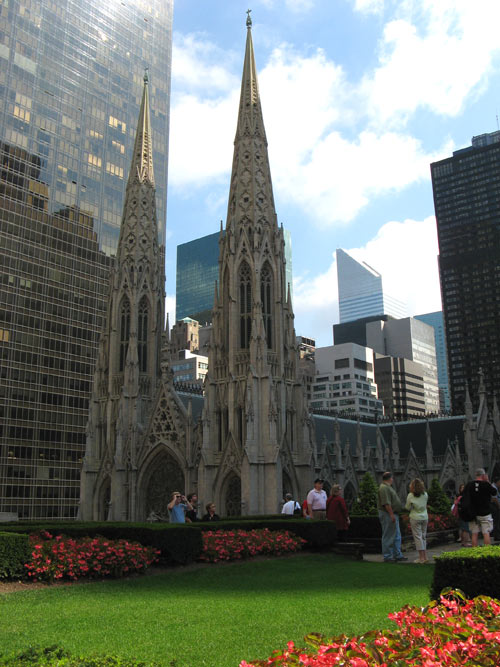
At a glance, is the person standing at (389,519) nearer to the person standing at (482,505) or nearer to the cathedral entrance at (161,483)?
the person standing at (482,505)

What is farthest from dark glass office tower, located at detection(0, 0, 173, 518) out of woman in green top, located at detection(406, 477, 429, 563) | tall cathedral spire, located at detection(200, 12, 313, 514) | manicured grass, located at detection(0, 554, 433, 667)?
manicured grass, located at detection(0, 554, 433, 667)

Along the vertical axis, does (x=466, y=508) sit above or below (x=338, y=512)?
above

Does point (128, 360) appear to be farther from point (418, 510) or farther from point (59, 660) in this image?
point (59, 660)

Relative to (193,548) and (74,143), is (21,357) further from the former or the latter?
(193,548)

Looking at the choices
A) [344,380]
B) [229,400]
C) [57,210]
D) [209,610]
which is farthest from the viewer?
[344,380]

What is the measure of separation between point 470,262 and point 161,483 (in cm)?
12095

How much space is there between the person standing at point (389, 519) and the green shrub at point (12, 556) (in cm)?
898

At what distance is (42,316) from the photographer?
242 ft

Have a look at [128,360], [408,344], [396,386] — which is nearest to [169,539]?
[128,360]

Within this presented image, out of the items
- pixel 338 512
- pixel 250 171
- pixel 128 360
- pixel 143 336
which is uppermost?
pixel 250 171

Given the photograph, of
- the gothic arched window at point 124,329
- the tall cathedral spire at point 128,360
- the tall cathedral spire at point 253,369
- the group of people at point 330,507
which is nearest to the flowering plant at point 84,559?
the group of people at point 330,507

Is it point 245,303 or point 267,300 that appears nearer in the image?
point 245,303

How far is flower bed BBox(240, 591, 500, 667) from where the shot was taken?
5426 millimetres

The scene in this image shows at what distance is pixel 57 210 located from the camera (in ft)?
257
